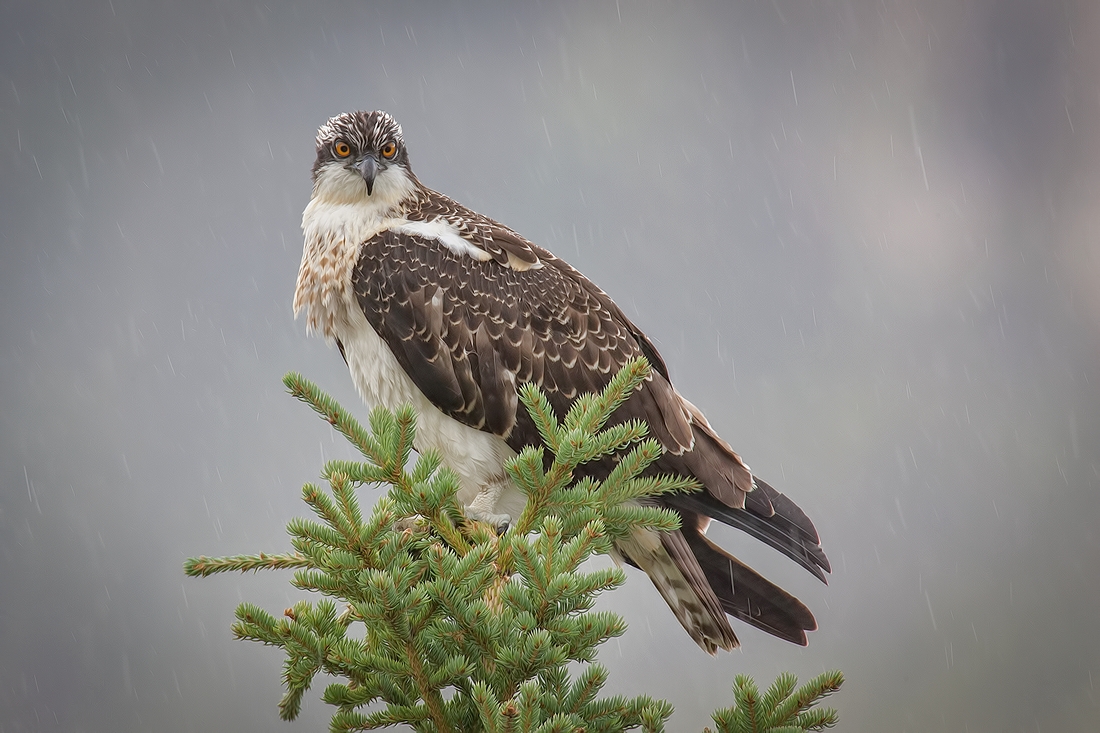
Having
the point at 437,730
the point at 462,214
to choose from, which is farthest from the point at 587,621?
the point at 462,214

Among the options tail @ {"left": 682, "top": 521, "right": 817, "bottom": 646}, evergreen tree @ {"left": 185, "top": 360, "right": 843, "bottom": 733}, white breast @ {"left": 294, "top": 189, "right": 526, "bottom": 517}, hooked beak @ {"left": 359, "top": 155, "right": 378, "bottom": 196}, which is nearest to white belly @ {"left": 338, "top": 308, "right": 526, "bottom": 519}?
white breast @ {"left": 294, "top": 189, "right": 526, "bottom": 517}

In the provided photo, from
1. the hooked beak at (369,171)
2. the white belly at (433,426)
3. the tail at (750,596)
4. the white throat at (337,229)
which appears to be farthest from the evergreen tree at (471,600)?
the hooked beak at (369,171)

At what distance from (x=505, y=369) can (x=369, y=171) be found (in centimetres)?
81

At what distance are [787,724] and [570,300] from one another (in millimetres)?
1444

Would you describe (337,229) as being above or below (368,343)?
above

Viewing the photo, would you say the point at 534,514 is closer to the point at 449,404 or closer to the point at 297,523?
the point at 297,523

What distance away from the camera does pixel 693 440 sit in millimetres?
2672

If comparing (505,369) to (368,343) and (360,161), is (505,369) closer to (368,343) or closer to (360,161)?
(368,343)

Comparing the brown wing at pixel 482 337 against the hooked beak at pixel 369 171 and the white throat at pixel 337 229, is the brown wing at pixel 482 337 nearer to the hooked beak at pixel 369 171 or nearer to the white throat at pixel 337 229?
the white throat at pixel 337 229

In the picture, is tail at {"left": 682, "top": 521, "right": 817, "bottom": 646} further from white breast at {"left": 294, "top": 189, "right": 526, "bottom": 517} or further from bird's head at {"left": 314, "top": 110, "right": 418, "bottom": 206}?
bird's head at {"left": 314, "top": 110, "right": 418, "bottom": 206}

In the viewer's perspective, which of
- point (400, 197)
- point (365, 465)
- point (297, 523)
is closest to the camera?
point (297, 523)

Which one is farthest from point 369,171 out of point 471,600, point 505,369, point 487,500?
point 471,600

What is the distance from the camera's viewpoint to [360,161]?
9.55 feet

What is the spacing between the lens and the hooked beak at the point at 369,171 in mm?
2850
